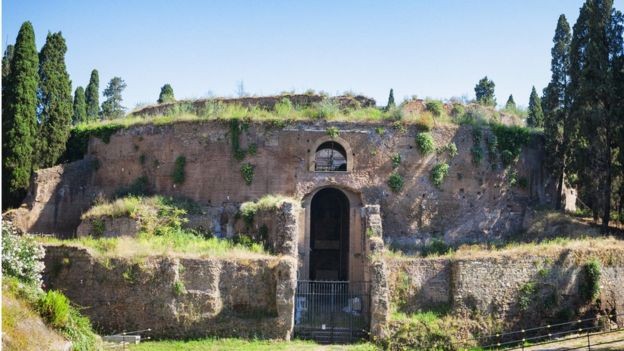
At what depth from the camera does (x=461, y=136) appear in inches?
1051

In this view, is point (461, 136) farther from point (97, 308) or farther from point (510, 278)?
point (97, 308)

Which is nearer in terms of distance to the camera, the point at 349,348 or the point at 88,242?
the point at 349,348

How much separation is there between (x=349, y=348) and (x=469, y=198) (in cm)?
1046

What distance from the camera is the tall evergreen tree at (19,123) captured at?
27125 millimetres

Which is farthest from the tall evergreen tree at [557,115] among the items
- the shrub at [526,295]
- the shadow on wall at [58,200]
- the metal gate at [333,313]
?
the shadow on wall at [58,200]

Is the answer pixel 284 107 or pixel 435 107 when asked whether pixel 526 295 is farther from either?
pixel 284 107

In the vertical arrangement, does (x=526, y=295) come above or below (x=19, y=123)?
below

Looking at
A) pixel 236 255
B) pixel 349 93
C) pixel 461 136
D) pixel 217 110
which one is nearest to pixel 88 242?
pixel 236 255

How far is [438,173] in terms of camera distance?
25891 mm

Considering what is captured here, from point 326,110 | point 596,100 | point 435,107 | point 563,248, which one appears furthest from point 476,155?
point 563,248

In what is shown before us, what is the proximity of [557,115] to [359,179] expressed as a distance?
8995 mm

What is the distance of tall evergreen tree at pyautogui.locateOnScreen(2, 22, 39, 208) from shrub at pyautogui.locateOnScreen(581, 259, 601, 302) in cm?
2254

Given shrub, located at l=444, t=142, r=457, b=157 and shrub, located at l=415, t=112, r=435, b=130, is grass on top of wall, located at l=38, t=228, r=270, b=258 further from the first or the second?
shrub, located at l=444, t=142, r=457, b=157

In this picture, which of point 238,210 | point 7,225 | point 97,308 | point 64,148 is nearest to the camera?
point 7,225
